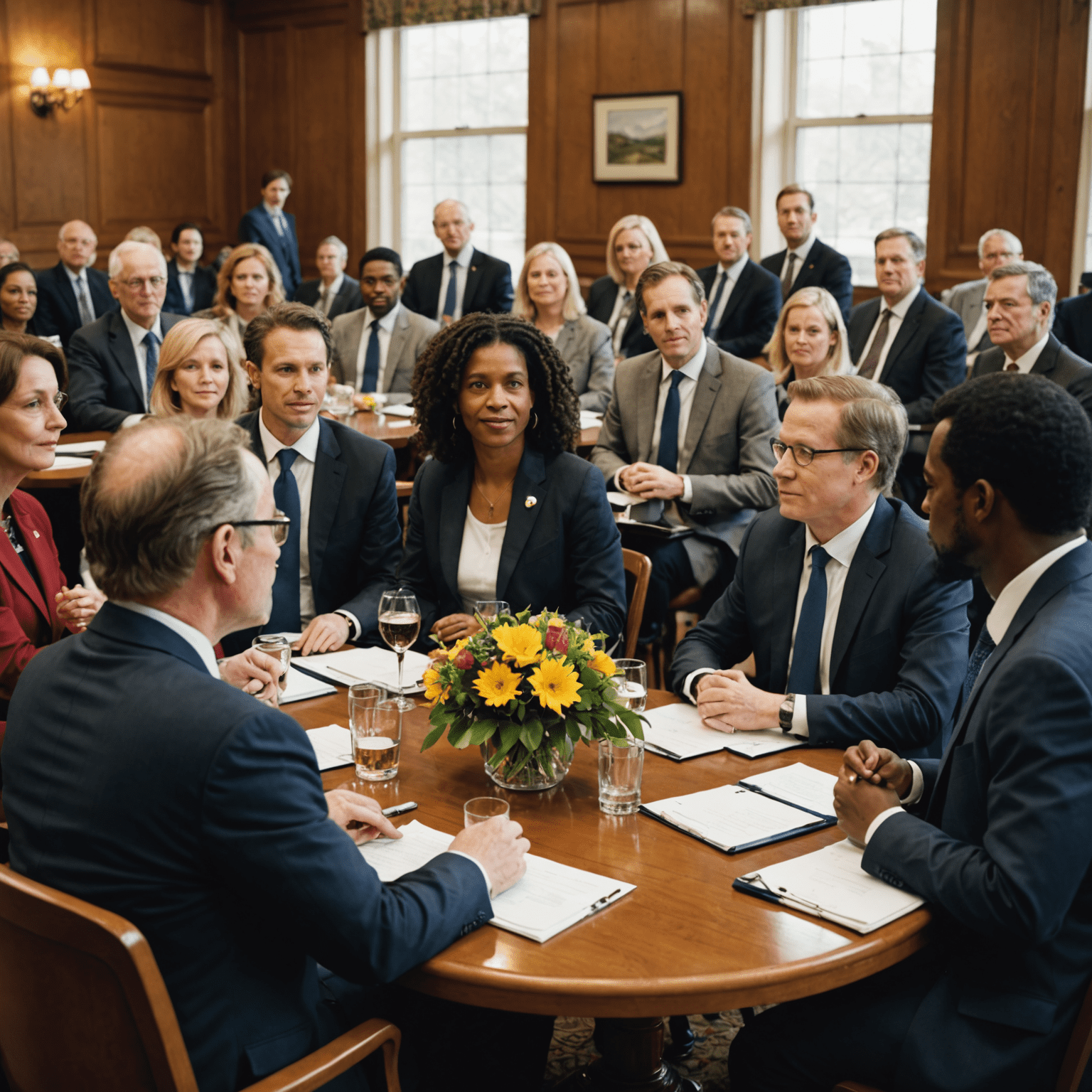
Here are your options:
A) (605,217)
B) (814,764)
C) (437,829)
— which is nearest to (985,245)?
(605,217)

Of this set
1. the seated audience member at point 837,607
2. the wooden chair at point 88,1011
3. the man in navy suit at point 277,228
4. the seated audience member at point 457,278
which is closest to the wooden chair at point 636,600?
the seated audience member at point 837,607

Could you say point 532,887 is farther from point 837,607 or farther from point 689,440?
point 689,440

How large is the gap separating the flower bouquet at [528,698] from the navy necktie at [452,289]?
6.70m

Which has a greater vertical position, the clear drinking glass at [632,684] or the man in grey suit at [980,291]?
the man in grey suit at [980,291]

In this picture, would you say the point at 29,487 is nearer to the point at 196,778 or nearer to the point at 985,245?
the point at 196,778

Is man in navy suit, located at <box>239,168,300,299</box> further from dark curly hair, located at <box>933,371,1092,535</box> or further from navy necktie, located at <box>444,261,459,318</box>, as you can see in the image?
dark curly hair, located at <box>933,371,1092,535</box>

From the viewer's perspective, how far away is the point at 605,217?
9.68 meters

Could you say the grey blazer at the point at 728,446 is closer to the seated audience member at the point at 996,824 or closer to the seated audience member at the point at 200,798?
the seated audience member at the point at 996,824

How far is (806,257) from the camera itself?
312 inches

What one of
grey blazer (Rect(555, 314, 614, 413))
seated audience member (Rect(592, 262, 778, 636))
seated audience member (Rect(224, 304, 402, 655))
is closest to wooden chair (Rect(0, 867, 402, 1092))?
seated audience member (Rect(224, 304, 402, 655))

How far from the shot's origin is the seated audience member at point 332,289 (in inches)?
337

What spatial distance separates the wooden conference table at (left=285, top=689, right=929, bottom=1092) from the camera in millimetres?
1418

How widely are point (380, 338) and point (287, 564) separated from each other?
3.88m

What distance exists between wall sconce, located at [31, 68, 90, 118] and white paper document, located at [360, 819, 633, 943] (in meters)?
10.4
